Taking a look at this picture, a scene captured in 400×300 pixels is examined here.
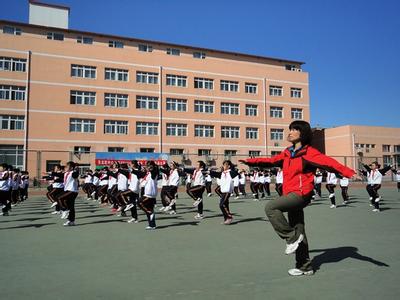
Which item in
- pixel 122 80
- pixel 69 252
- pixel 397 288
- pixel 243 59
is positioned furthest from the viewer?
pixel 243 59

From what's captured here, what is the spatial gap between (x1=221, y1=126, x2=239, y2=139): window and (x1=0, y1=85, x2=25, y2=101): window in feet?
79.6

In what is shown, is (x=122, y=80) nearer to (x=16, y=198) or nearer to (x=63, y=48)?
(x=63, y=48)

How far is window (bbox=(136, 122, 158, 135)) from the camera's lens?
45.0 m

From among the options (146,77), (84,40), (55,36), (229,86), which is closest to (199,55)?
(229,86)

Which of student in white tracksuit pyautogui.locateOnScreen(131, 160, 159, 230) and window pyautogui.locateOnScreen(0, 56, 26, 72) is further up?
window pyautogui.locateOnScreen(0, 56, 26, 72)

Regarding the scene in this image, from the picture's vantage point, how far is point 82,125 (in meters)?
42.5

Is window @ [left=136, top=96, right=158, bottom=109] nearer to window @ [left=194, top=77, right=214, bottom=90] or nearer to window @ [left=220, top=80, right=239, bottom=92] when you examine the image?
window @ [left=194, top=77, right=214, bottom=90]

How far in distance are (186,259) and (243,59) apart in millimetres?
50528

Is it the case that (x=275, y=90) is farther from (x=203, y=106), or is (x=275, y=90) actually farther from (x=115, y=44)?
(x=115, y=44)

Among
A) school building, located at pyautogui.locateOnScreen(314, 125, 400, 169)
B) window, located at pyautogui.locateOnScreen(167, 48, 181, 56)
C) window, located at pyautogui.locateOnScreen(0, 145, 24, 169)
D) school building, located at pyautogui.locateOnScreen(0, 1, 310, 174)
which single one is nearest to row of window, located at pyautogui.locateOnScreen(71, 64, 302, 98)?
school building, located at pyautogui.locateOnScreen(0, 1, 310, 174)

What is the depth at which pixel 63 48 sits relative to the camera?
137 feet

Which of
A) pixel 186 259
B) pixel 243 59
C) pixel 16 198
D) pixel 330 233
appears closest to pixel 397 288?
pixel 186 259

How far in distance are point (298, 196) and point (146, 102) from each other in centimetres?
4181

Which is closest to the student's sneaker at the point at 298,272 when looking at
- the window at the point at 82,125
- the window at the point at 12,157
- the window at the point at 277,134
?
Answer: the window at the point at 12,157
